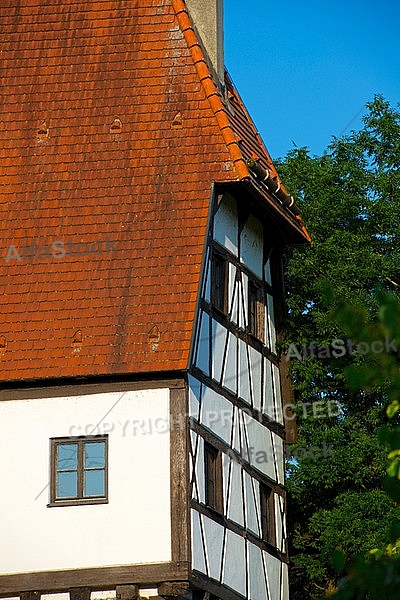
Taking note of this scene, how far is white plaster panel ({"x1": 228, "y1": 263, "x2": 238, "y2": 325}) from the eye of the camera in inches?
757

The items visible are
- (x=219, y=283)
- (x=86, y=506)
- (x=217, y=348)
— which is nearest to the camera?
(x=86, y=506)

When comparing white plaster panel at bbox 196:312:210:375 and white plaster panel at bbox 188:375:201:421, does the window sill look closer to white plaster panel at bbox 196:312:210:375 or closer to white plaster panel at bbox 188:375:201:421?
white plaster panel at bbox 188:375:201:421

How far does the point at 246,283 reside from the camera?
65.7 feet

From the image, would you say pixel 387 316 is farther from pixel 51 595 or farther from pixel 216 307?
pixel 216 307

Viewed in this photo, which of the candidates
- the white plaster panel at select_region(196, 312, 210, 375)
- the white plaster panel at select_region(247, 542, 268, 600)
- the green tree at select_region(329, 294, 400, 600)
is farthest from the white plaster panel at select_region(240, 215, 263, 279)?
the green tree at select_region(329, 294, 400, 600)

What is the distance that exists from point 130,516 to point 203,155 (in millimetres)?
5221

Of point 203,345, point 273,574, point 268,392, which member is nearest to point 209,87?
point 203,345

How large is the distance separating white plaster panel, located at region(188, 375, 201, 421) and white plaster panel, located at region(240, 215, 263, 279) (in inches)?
119

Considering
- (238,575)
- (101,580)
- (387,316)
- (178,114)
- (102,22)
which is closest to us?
(387,316)

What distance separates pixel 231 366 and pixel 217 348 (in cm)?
60

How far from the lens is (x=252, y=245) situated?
20.4m

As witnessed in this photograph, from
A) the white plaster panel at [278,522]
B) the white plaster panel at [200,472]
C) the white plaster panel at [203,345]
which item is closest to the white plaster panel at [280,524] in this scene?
the white plaster panel at [278,522]

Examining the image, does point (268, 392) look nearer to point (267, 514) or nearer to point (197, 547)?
point (267, 514)

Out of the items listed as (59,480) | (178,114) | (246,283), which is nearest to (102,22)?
(178,114)
